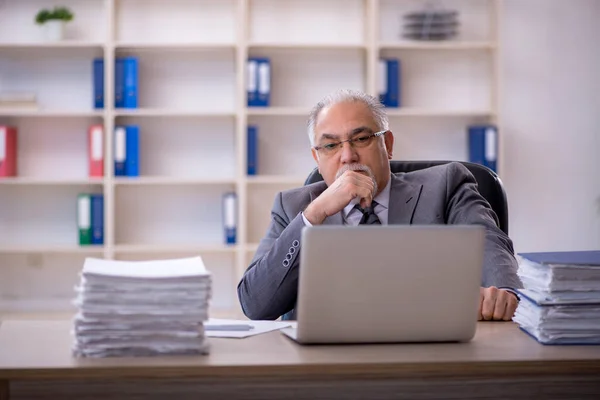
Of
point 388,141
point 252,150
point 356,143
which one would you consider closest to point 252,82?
point 252,150

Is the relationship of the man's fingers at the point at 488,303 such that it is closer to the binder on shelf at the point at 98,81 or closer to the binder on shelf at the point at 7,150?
the binder on shelf at the point at 98,81

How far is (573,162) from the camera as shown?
480 centimetres

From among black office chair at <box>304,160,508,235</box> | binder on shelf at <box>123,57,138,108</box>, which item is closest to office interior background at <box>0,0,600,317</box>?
binder on shelf at <box>123,57,138,108</box>

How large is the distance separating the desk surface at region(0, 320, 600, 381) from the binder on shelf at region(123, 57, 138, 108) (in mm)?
3052

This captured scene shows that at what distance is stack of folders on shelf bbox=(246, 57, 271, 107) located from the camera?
4.43 m

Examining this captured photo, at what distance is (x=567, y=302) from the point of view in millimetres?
1518

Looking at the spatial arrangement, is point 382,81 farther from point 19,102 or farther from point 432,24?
point 19,102

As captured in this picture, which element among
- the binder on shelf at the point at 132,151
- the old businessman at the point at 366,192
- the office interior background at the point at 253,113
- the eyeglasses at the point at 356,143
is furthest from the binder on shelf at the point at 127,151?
the eyeglasses at the point at 356,143

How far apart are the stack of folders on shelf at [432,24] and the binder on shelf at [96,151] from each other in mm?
1784

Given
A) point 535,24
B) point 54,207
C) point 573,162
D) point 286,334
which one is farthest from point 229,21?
point 286,334

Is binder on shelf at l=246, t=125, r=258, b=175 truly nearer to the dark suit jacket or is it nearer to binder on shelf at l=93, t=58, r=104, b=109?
binder on shelf at l=93, t=58, r=104, b=109

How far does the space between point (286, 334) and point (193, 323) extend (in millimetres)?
237

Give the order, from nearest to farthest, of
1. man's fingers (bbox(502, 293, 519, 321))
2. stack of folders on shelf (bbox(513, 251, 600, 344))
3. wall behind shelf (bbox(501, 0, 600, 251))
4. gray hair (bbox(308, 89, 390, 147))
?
1. stack of folders on shelf (bbox(513, 251, 600, 344))
2. man's fingers (bbox(502, 293, 519, 321))
3. gray hair (bbox(308, 89, 390, 147))
4. wall behind shelf (bbox(501, 0, 600, 251))

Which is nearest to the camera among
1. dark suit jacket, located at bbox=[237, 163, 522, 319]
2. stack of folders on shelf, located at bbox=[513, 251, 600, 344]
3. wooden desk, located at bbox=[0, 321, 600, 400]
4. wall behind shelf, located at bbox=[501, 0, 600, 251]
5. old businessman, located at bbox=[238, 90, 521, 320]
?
wooden desk, located at bbox=[0, 321, 600, 400]
